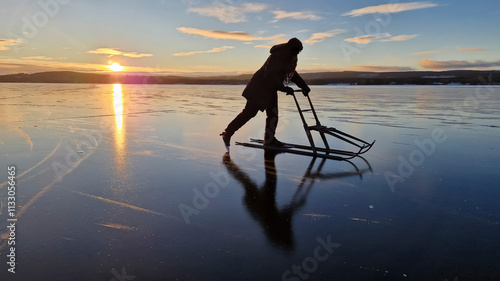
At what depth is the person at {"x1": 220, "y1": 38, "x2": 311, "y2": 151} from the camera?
6.59m

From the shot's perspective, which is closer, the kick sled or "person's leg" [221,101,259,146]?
the kick sled

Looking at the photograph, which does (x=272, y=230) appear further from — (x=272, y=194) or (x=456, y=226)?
(x=456, y=226)

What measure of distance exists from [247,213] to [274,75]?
3.67 m

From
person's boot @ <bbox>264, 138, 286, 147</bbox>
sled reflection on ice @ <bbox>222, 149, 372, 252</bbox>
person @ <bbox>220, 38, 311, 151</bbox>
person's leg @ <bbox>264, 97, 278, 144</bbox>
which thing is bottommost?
sled reflection on ice @ <bbox>222, 149, 372, 252</bbox>

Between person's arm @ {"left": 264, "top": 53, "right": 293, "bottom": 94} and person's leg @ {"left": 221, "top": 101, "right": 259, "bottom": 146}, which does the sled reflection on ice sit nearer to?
person's leg @ {"left": 221, "top": 101, "right": 259, "bottom": 146}

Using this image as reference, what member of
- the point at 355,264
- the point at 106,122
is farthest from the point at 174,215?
the point at 106,122

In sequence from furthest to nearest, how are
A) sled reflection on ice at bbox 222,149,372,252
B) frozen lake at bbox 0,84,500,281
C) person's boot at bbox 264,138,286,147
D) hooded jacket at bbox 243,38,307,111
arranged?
person's boot at bbox 264,138,286,147, hooded jacket at bbox 243,38,307,111, sled reflection on ice at bbox 222,149,372,252, frozen lake at bbox 0,84,500,281

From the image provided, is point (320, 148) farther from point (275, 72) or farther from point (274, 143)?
point (275, 72)

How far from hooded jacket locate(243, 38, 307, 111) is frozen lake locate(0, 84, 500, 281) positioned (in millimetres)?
1070

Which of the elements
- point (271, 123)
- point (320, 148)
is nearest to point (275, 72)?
point (271, 123)

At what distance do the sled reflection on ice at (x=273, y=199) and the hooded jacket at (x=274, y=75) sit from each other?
4.74 ft

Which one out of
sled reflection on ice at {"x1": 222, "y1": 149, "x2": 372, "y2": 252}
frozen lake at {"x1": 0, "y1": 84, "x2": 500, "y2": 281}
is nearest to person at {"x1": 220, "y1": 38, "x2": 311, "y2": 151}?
frozen lake at {"x1": 0, "y1": 84, "x2": 500, "y2": 281}

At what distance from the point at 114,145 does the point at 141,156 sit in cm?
132

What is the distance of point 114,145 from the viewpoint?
7121 millimetres
